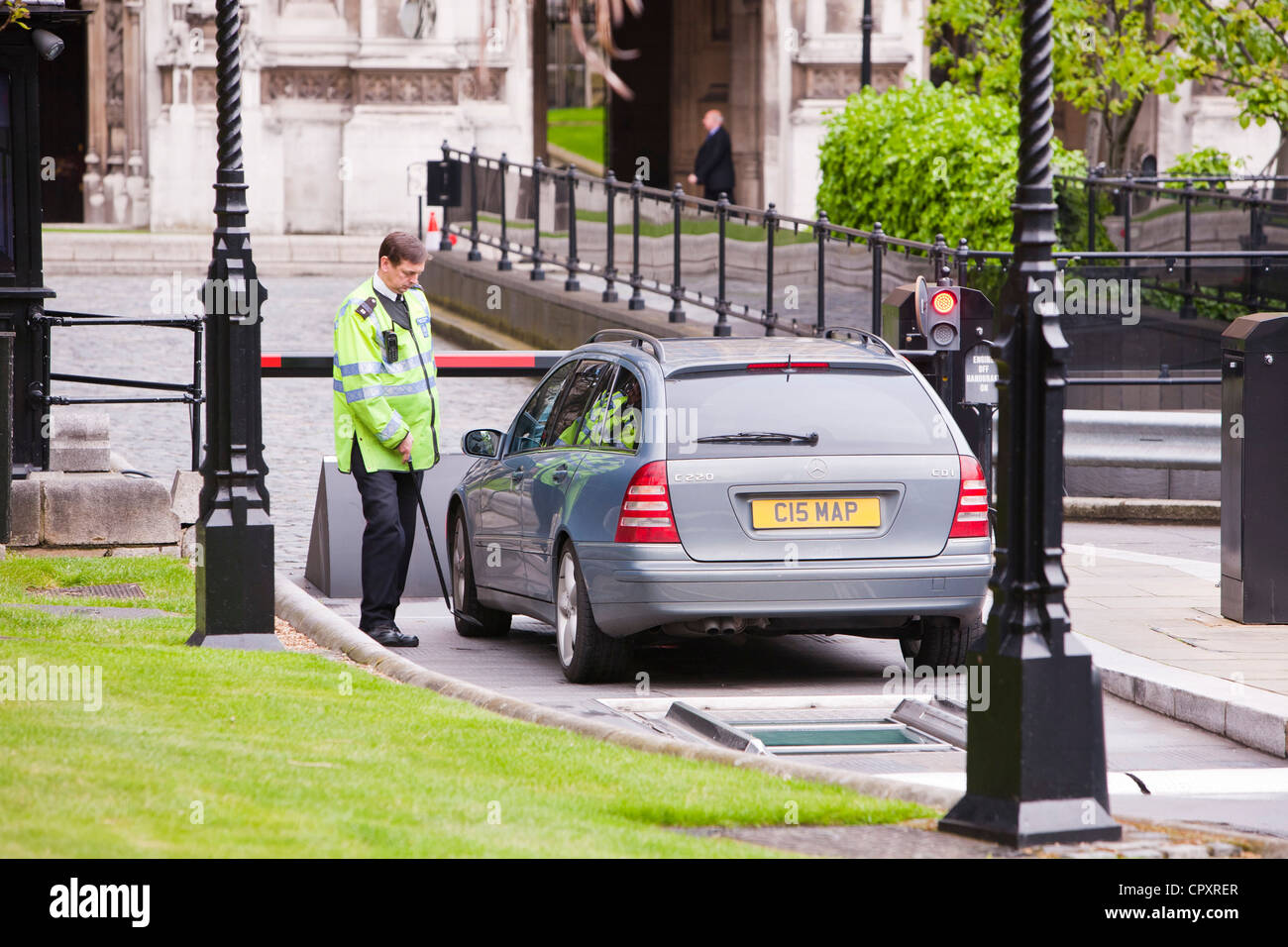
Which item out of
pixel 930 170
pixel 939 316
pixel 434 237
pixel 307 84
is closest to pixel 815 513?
pixel 939 316

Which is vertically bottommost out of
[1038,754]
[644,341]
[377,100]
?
[1038,754]

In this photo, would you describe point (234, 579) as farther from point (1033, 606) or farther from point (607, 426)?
point (1033, 606)

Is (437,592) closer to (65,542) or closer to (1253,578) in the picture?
(65,542)

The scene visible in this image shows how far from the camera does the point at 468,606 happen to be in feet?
35.9

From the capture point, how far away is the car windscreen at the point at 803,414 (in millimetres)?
9047

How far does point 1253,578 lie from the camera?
10117 millimetres

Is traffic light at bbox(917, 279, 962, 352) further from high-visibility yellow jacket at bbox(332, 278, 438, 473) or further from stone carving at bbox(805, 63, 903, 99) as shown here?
stone carving at bbox(805, 63, 903, 99)

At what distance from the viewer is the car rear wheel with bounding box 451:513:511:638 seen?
1089 centimetres

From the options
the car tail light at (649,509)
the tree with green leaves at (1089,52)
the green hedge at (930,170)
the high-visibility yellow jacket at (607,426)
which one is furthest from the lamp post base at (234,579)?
the tree with green leaves at (1089,52)

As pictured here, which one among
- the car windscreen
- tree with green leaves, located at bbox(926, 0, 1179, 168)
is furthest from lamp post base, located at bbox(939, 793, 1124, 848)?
tree with green leaves, located at bbox(926, 0, 1179, 168)

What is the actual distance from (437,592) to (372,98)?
24250 mm

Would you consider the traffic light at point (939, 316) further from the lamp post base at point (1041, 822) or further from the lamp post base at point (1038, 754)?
the lamp post base at point (1041, 822)

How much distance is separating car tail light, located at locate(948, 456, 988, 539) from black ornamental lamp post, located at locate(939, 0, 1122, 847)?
2950 mm

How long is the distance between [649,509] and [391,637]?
2043 mm
